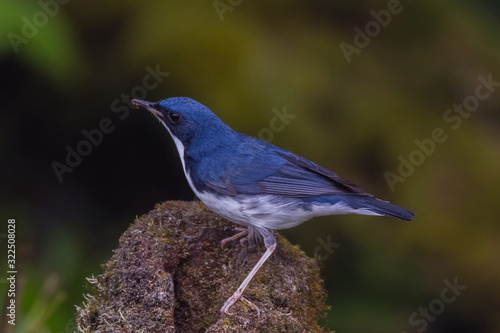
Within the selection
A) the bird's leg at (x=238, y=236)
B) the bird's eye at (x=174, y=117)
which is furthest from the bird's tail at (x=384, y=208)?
the bird's eye at (x=174, y=117)

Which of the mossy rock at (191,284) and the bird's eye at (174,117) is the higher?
the bird's eye at (174,117)

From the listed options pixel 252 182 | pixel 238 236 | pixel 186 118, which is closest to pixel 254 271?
pixel 238 236

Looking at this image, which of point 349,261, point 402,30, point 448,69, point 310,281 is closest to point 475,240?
point 349,261

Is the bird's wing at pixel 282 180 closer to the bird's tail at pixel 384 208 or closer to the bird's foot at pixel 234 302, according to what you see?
the bird's tail at pixel 384 208

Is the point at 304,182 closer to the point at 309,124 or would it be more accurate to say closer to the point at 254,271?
the point at 254,271

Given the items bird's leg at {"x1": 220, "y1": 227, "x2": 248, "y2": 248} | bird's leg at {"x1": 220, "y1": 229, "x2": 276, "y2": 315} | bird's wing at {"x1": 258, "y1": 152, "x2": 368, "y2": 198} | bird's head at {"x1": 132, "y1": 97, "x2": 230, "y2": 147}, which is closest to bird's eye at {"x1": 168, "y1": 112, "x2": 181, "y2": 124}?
bird's head at {"x1": 132, "y1": 97, "x2": 230, "y2": 147}

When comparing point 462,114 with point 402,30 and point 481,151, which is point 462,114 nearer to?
point 481,151

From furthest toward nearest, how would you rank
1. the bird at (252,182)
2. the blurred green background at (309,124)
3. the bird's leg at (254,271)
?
the blurred green background at (309,124)
the bird at (252,182)
the bird's leg at (254,271)
